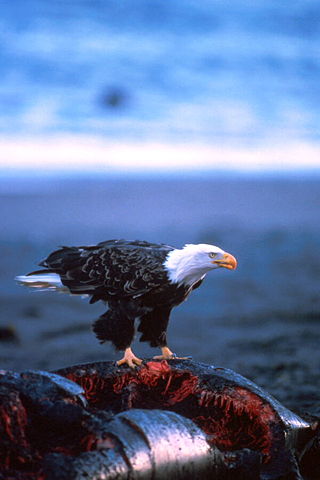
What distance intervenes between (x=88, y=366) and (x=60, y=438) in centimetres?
148

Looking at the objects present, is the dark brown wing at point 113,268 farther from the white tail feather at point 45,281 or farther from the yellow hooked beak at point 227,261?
the yellow hooked beak at point 227,261

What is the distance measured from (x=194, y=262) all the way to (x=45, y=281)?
63.7 inches

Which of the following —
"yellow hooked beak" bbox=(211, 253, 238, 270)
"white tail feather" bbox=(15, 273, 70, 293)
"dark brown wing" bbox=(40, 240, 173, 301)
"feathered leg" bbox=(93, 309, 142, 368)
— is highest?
"yellow hooked beak" bbox=(211, 253, 238, 270)

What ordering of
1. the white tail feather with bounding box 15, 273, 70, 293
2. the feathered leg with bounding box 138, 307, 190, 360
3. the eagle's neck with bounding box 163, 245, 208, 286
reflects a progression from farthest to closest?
the white tail feather with bounding box 15, 273, 70, 293 → the feathered leg with bounding box 138, 307, 190, 360 → the eagle's neck with bounding box 163, 245, 208, 286

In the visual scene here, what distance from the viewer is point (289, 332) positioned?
17.1m

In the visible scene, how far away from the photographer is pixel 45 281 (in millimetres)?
7371

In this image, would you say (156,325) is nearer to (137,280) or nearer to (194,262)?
(137,280)

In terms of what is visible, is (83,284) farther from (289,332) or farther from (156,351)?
(289,332)

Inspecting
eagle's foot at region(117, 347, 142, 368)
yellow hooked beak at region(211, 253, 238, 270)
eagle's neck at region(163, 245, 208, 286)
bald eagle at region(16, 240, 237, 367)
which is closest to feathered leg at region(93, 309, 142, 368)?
bald eagle at region(16, 240, 237, 367)

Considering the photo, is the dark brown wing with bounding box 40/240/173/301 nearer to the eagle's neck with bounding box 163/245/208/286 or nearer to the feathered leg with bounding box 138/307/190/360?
the eagle's neck with bounding box 163/245/208/286

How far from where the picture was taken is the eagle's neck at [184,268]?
21.9 ft

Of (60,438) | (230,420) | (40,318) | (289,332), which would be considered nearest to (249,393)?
(230,420)

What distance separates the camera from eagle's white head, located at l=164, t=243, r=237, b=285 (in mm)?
6680

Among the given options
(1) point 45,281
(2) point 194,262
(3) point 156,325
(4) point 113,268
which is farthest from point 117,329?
(1) point 45,281
